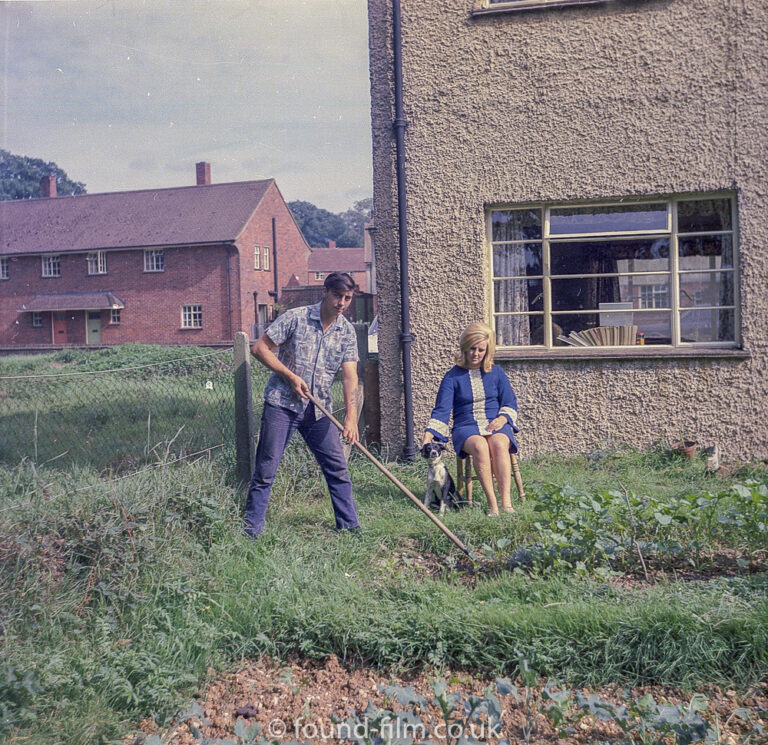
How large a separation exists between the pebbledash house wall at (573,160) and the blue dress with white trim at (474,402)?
1634mm

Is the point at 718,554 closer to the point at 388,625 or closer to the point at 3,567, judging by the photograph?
the point at 388,625

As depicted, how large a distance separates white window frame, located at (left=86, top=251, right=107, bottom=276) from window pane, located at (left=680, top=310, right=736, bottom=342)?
42450 millimetres

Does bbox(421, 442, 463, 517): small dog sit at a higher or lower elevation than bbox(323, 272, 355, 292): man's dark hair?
lower

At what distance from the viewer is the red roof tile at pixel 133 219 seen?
146 feet

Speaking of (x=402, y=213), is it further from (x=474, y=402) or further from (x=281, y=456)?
(x=281, y=456)

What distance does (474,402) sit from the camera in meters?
6.36

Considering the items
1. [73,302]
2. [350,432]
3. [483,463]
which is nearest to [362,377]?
[483,463]

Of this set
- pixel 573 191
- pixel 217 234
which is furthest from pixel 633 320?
pixel 217 234

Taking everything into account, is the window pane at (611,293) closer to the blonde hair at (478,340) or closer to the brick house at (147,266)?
the blonde hair at (478,340)

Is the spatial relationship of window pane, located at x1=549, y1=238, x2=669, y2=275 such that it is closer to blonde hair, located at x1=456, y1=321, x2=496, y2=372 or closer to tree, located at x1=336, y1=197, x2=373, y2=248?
blonde hair, located at x1=456, y1=321, x2=496, y2=372

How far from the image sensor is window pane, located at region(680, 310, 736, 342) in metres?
7.84

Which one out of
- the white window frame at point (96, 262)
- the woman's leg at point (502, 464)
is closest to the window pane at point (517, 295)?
the woman's leg at point (502, 464)

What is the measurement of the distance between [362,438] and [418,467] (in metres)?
0.73

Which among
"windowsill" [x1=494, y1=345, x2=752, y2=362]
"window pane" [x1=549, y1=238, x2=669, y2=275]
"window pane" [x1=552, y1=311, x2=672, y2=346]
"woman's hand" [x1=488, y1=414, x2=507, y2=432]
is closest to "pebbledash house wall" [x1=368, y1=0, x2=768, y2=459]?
"windowsill" [x1=494, y1=345, x2=752, y2=362]
